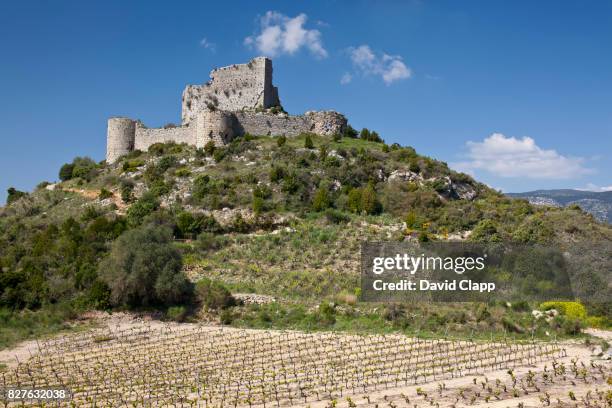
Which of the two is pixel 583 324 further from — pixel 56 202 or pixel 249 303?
pixel 56 202

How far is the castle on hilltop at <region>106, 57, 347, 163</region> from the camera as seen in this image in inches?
1692

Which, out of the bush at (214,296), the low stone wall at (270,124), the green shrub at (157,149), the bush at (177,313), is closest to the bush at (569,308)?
the bush at (214,296)

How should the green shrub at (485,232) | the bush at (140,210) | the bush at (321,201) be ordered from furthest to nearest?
the bush at (321,201)
the bush at (140,210)
the green shrub at (485,232)

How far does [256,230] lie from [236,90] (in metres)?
16.6

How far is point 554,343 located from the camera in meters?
17.7

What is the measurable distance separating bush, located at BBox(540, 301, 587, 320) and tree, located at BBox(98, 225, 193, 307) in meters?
14.4

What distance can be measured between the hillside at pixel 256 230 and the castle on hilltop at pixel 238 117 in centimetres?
145

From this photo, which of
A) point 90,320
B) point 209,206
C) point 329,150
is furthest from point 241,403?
point 329,150

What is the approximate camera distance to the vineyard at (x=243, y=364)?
12.6 m

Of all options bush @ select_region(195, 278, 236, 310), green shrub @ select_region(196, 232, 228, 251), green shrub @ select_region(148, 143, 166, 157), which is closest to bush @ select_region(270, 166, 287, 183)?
green shrub @ select_region(196, 232, 228, 251)

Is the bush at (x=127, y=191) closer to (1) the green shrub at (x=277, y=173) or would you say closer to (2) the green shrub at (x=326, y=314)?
(1) the green shrub at (x=277, y=173)

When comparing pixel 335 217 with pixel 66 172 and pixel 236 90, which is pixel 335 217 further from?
pixel 66 172

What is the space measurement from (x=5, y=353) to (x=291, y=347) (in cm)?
906

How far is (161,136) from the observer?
144ft
